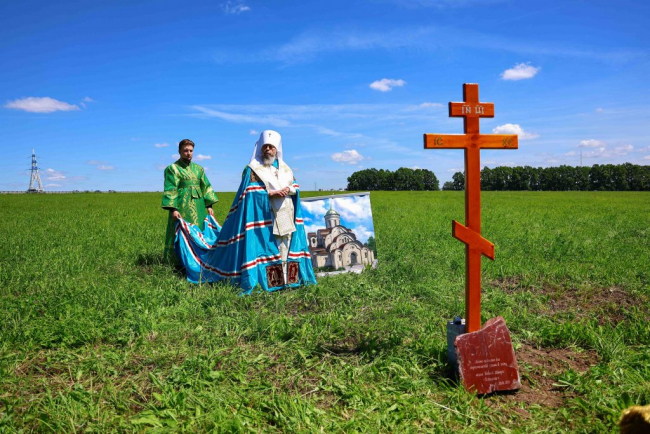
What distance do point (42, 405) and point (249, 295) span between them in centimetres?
274

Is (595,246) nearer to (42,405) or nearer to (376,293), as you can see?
(376,293)

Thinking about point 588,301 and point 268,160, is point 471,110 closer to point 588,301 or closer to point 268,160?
point 268,160

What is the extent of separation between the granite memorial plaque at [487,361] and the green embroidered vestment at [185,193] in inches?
207

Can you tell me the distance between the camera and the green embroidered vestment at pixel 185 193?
7.56m

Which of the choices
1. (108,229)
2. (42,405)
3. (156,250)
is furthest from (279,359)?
(108,229)

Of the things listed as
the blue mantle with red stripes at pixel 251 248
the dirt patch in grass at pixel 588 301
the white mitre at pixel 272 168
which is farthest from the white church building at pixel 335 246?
the dirt patch in grass at pixel 588 301

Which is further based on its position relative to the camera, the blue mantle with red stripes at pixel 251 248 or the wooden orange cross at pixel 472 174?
the blue mantle with red stripes at pixel 251 248

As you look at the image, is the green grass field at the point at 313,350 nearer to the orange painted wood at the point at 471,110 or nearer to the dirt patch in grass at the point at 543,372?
the dirt patch in grass at the point at 543,372

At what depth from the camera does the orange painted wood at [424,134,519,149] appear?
3672 mm

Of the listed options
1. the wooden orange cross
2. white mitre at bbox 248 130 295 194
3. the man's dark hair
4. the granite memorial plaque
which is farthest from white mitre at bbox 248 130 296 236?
the granite memorial plaque

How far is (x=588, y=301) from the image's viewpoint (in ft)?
19.3

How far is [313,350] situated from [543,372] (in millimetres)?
1998

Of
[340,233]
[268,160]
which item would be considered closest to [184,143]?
[268,160]

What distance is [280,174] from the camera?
255 inches
